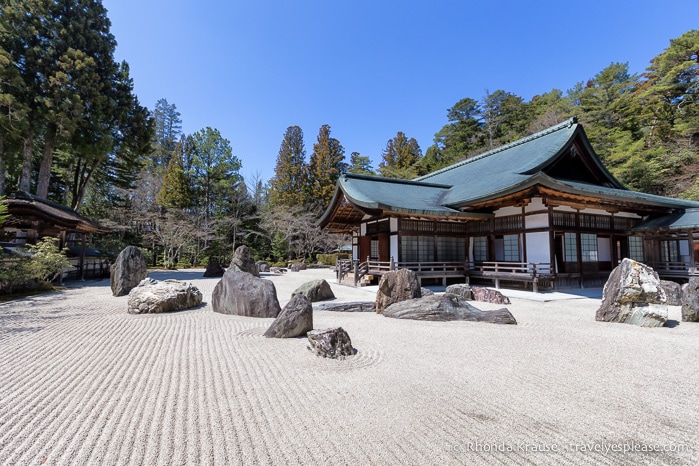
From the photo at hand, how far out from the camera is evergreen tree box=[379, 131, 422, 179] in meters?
38.8

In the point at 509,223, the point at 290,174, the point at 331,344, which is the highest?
the point at 290,174

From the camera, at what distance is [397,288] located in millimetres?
7430

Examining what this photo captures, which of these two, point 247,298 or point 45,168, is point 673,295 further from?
point 45,168

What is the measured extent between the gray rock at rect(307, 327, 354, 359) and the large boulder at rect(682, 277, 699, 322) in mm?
6861

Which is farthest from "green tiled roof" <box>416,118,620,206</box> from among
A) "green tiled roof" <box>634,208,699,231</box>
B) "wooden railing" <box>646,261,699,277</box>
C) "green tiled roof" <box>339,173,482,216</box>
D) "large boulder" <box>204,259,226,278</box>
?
"large boulder" <box>204,259,226,278</box>

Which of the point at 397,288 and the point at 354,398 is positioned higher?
the point at 397,288

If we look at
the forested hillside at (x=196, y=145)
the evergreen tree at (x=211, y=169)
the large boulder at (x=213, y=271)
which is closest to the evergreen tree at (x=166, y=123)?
the forested hillside at (x=196, y=145)

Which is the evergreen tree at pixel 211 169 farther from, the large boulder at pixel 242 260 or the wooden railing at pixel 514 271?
the wooden railing at pixel 514 271

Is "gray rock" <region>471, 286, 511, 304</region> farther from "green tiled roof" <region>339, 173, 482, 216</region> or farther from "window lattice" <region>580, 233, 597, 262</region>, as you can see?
"window lattice" <region>580, 233, 597, 262</region>

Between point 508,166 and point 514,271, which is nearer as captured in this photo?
point 514,271

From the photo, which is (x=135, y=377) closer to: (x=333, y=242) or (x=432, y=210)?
(x=432, y=210)

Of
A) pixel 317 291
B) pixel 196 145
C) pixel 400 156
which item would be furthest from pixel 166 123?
pixel 317 291

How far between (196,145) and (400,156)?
2414 centimetres

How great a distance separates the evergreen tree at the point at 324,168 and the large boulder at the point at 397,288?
26242 millimetres
